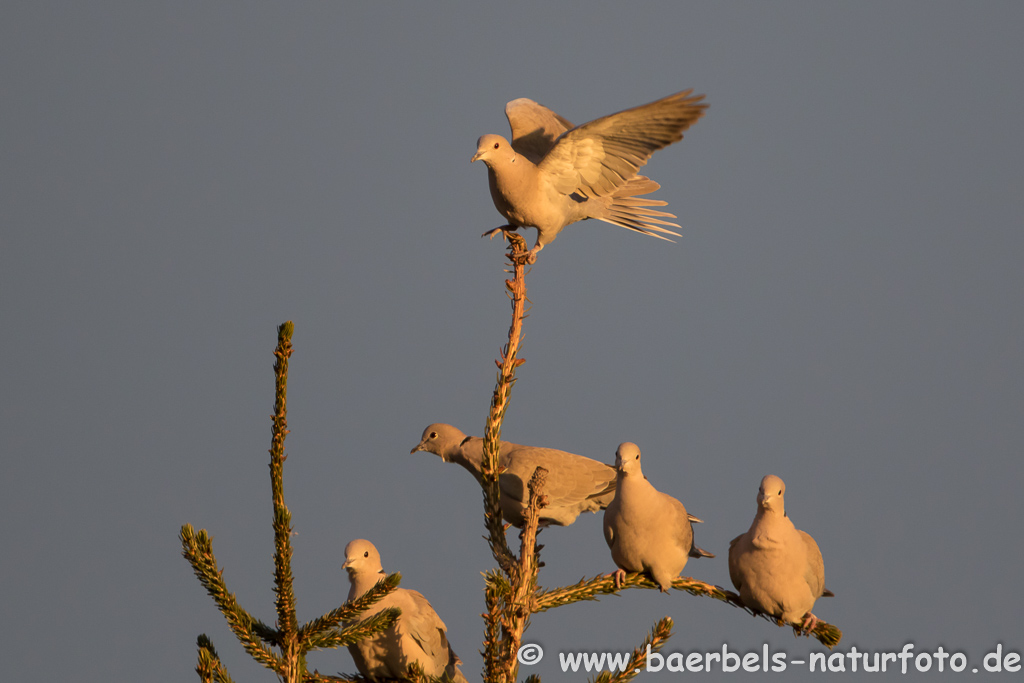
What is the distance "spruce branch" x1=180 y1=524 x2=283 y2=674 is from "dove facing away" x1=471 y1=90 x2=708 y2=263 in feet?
7.99

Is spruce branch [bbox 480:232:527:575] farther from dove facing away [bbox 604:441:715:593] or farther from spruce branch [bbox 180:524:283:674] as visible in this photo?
spruce branch [bbox 180:524:283:674]

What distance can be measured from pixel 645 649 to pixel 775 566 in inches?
33.9

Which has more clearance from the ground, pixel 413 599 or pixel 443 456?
pixel 443 456

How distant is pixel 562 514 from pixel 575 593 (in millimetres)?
2701

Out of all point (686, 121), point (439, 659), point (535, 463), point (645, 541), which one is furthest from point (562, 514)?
point (686, 121)

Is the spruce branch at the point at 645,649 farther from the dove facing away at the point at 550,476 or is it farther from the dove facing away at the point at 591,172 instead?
the dove facing away at the point at 550,476

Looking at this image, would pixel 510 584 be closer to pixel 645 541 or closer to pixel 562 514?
pixel 645 541

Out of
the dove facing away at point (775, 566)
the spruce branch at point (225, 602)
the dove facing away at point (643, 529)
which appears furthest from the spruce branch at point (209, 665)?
the dove facing away at point (775, 566)

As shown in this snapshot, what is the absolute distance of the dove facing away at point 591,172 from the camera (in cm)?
501

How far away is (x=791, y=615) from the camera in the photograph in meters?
4.21

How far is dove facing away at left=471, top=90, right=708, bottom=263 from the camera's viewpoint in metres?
5.01

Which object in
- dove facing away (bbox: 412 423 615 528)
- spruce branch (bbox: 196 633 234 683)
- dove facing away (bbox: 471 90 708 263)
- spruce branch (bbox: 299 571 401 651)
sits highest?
dove facing away (bbox: 471 90 708 263)

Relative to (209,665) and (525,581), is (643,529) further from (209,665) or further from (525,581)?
(209,665)

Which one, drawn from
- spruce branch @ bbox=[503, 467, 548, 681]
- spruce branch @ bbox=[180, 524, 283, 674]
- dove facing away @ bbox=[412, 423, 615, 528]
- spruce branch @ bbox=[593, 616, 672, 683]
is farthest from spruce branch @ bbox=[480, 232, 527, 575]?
dove facing away @ bbox=[412, 423, 615, 528]
